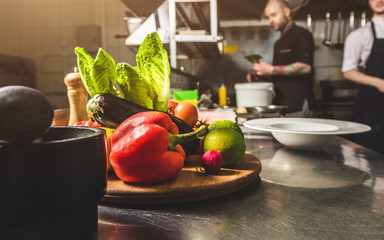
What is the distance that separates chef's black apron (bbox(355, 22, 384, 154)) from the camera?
2.61 metres

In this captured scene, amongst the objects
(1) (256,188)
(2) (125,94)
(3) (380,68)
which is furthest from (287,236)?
(3) (380,68)

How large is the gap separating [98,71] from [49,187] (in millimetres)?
445

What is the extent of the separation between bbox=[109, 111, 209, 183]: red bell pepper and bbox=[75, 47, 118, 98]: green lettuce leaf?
0.70 ft

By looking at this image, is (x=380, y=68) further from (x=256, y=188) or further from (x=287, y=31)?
(x=256, y=188)

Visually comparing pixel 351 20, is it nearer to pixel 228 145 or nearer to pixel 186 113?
pixel 186 113

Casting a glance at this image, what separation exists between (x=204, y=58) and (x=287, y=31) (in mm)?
1723

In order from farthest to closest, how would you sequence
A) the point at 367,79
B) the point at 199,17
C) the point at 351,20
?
the point at 351,20, the point at 199,17, the point at 367,79

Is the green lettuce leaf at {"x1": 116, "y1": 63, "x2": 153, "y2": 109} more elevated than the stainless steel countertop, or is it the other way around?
the green lettuce leaf at {"x1": 116, "y1": 63, "x2": 153, "y2": 109}

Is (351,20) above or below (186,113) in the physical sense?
above

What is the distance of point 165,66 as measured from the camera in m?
0.79

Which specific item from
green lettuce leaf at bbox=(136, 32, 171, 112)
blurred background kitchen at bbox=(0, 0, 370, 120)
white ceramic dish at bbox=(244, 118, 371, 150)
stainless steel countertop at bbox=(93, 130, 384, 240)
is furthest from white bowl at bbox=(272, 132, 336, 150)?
blurred background kitchen at bbox=(0, 0, 370, 120)

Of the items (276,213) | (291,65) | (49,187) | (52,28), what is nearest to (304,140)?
(276,213)

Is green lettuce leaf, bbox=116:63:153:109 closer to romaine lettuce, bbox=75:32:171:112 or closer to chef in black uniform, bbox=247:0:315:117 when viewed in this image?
romaine lettuce, bbox=75:32:171:112

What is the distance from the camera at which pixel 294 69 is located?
3.05 meters
